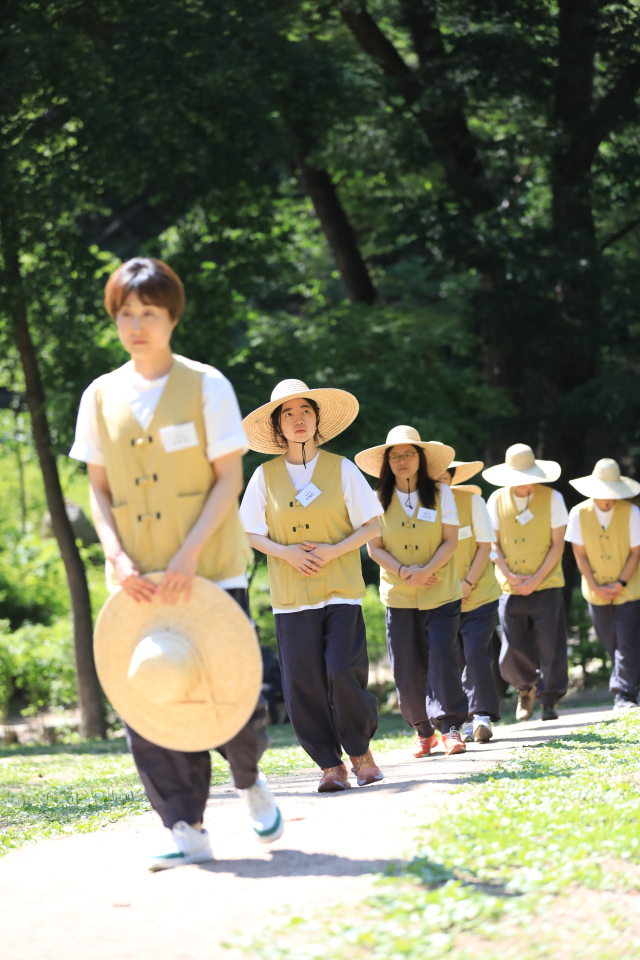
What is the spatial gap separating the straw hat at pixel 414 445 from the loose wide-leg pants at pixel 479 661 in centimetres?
179

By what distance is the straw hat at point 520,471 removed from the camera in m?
10.2

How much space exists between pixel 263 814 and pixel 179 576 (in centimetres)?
107

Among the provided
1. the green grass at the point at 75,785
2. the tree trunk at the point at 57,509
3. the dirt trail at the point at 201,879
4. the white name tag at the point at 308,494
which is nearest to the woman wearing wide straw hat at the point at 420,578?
the green grass at the point at 75,785

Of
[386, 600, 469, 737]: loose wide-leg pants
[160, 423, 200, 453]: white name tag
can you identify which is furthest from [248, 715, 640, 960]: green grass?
[386, 600, 469, 737]: loose wide-leg pants

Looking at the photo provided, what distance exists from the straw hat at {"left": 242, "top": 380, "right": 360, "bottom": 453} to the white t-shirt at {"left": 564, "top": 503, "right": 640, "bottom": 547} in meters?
4.65

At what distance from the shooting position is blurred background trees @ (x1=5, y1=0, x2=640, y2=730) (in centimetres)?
1588

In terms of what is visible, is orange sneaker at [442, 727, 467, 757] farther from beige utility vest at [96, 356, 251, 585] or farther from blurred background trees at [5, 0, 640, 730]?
blurred background trees at [5, 0, 640, 730]

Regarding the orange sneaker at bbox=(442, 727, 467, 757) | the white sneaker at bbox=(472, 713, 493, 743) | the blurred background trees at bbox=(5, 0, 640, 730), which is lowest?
the white sneaker at bbox=(472, 713, 493, 743)

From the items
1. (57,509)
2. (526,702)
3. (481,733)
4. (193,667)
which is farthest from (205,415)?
(57,509)

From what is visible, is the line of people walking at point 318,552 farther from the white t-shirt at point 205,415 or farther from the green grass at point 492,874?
the green grass at point 492,874

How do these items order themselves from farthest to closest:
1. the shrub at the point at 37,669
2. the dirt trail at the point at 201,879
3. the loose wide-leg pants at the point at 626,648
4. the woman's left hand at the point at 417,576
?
1. the shrub at the point at 37,669
2. the loose wide-leg pants at the point at 626,648
3. the woman's left hand at the point at 417,576
4. the dirt trail at the point at 201,879

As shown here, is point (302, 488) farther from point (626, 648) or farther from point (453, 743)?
point (626, 648)

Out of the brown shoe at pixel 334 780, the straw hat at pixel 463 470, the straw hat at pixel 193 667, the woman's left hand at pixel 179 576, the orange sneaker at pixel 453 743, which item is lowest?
the orange sneaker at pixel 453 743

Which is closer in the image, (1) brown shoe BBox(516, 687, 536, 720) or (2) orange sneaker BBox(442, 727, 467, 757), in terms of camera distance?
(2) orange sneaker BBox(442, 727, 467, 757)
